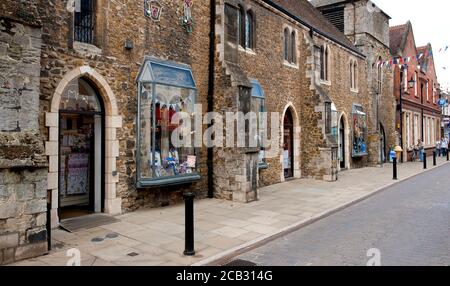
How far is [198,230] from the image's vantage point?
7336 mm

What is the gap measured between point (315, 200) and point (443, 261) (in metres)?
5.56

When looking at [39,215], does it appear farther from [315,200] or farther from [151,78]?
[315,200]

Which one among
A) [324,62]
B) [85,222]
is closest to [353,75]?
[324,62]

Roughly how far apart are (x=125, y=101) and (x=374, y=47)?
65.2 feet

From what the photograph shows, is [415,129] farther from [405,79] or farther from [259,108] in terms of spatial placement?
[259,108]

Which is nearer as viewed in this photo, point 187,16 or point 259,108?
point 187,16

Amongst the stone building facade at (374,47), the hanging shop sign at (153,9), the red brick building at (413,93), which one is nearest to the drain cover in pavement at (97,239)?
the hanging shop sign at (153,9)

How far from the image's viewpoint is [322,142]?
Answer: 1547 centimetres

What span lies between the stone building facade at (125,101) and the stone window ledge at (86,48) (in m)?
0.02

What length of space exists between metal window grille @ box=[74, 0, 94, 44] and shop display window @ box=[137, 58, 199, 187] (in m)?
1.46

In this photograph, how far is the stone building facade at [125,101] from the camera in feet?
18.4

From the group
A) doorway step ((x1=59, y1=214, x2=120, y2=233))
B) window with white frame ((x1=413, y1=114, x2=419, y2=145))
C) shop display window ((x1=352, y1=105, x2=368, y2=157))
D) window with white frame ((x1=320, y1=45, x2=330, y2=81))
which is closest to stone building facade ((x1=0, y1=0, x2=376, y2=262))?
doorway step ((x1=59, y1=214, x2=120, y2=233))

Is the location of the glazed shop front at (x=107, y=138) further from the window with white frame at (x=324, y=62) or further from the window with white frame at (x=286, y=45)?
the window with white frame at (x=324, y=62)
